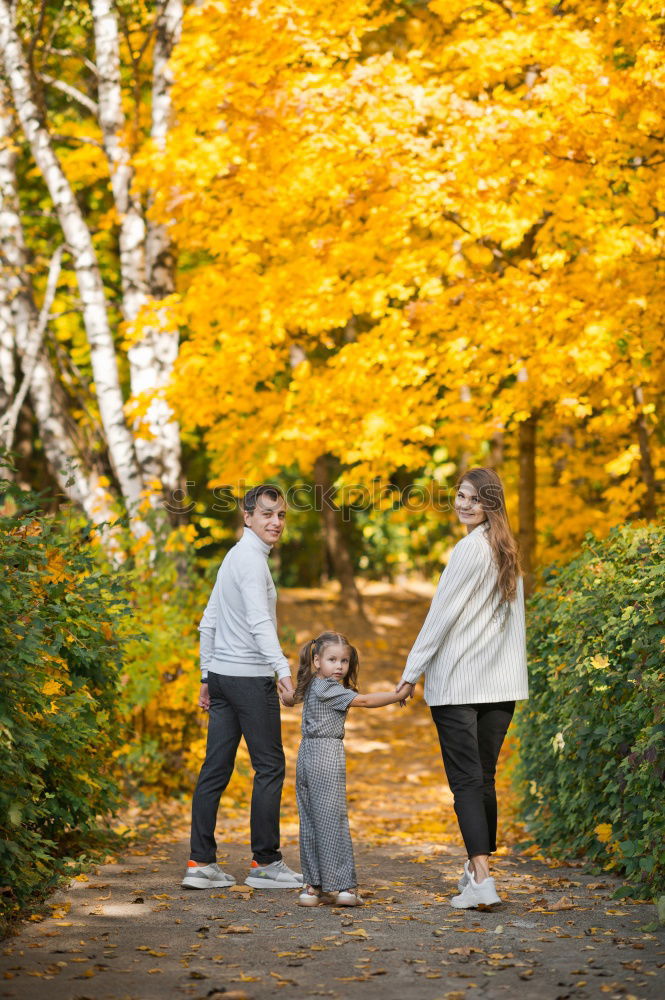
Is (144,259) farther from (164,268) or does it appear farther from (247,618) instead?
(247,618)

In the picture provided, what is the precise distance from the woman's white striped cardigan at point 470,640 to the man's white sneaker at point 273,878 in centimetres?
114

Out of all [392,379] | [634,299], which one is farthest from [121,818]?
[634,299]

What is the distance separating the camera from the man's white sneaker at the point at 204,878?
5.47m

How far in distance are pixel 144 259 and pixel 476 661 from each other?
8.08m

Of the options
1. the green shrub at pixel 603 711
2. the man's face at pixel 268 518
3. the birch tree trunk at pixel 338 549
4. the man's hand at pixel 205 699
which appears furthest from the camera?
the birch tree trunk at pixel 338 549

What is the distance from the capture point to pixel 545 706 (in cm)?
650

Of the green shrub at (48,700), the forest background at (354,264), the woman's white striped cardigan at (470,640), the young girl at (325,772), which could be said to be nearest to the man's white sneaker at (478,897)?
the young girl at (325,772)

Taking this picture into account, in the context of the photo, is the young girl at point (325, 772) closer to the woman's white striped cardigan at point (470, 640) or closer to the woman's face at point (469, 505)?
the woman's white striped cardigan at point (470, 640)

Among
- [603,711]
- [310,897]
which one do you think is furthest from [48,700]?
[603,711]

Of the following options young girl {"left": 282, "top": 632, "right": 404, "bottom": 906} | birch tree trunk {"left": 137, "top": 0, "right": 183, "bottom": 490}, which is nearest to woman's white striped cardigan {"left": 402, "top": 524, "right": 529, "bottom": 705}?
young girl {"left": 282, "top": 632, "right": 404, "bottom": 906}

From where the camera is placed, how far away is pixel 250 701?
5484mm

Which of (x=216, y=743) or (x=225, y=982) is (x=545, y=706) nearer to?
(x=216, y=743)

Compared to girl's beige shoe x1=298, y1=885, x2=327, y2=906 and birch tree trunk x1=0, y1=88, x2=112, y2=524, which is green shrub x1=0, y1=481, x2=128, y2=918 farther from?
birch tree trunk x1=0, y1=88, x2=112, y2=524

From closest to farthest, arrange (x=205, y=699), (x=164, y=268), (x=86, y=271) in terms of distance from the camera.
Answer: (x=205, y=699) < (x=164, y=268) < (x=86, y=271)
